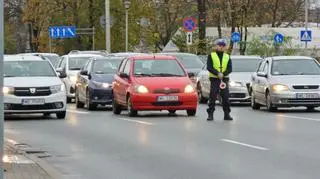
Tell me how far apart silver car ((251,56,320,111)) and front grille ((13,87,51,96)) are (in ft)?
19.6

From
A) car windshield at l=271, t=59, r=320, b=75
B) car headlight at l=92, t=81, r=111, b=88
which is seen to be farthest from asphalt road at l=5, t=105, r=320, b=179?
car headlight at l=92, t=81, r=111, b=88

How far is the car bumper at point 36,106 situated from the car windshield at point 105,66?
486 centimetres

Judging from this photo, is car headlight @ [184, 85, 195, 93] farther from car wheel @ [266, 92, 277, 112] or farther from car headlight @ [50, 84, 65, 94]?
car headlight @ [50, 84, 65, 94]

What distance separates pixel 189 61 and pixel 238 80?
7077 mm

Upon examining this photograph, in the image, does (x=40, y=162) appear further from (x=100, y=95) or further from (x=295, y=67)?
(x=100, y=95)

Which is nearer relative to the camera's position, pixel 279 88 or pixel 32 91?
pixel 32 91

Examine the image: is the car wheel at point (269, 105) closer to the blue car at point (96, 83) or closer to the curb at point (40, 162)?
the blue car at point (96, 83)

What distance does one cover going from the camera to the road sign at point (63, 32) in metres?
57.9

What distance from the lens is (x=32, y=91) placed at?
20.6 metres

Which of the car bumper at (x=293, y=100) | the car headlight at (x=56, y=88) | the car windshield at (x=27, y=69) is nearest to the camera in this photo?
the car headlight at (x=56, y=88)

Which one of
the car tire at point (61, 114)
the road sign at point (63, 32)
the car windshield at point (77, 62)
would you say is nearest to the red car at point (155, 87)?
the car tire at point (61, 114)

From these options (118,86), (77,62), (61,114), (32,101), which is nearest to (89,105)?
(118,86)

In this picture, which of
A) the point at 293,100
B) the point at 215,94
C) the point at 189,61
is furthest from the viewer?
the point at 189,61

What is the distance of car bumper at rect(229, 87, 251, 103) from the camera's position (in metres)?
26.4
